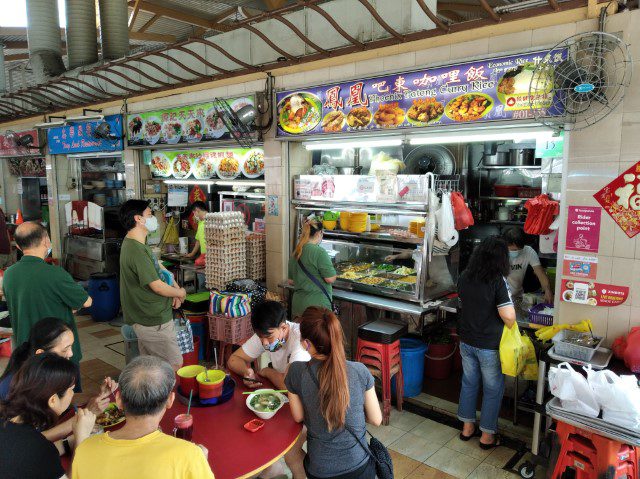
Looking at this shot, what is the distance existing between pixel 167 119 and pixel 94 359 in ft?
12.6

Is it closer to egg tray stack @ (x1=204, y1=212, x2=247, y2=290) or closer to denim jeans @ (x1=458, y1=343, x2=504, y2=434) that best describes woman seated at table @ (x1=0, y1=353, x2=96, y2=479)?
denim jeans @ (x1=458, y1=343, x2=504, y2=434)

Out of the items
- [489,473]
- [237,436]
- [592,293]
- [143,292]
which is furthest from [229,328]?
[592,293]

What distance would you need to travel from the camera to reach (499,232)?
8008 millimetres

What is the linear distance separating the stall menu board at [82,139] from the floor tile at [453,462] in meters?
7.54

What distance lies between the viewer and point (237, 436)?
2.75 meters

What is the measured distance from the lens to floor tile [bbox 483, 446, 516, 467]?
4184 mm

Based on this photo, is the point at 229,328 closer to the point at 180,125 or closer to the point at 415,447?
the point at 415,447

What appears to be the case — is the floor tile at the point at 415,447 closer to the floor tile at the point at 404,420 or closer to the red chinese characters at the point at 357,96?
the floor tile at the point at 404,420

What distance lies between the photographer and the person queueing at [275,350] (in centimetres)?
339

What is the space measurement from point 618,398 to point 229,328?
3.93 meters

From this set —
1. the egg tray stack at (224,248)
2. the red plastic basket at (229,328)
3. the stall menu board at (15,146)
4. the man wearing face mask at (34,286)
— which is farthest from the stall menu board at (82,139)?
the man wearing face mask at (34,286)

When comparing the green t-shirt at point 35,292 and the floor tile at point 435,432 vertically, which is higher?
the green t-shirt at point 35,292

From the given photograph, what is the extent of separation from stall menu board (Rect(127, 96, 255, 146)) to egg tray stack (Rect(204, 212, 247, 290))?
1.37 m

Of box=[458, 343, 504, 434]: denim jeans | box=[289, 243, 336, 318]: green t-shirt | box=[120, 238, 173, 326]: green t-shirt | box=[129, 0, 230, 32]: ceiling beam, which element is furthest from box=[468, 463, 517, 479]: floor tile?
box=[129, 0, 230, 32]: ceiling beam
